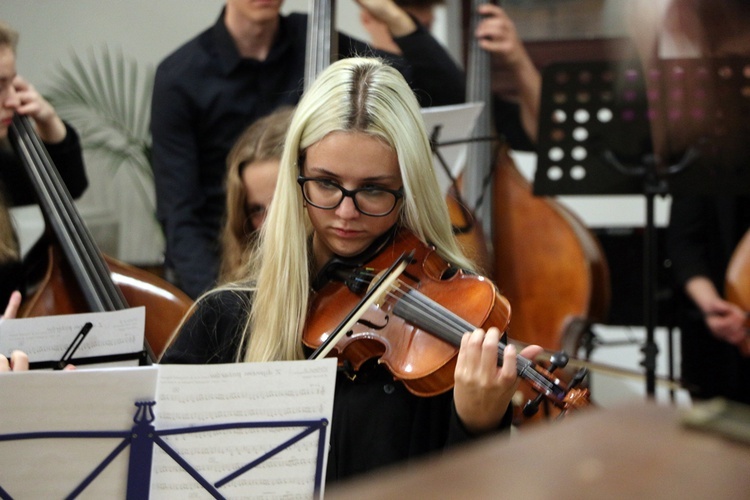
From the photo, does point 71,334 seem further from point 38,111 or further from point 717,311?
point 717,311

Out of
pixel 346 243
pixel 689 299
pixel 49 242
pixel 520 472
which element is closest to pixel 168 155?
pixel 49 242

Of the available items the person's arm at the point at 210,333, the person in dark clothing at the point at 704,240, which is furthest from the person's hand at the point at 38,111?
the person in dark clothing at the point at 704,240

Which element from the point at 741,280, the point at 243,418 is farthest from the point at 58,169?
the point at 741,280

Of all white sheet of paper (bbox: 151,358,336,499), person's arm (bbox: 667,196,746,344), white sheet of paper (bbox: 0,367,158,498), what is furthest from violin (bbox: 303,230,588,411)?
person's arm (bbox: 667,196,746,344)

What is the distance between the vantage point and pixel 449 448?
139cm

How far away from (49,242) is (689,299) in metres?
1.85

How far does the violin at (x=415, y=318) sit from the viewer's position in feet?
4.75

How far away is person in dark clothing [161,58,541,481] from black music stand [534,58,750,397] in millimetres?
877

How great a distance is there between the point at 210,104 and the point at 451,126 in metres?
0.75

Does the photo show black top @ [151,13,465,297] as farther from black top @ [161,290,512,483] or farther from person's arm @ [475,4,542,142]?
black top @ [161,290,512,483]

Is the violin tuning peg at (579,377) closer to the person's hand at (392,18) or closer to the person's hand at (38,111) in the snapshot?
the person's hand at (38,111)

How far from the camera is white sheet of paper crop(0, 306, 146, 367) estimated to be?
5.10 feet

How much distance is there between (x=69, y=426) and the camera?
123cm

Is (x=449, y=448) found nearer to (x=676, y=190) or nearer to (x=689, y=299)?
(x=676, y=190)
